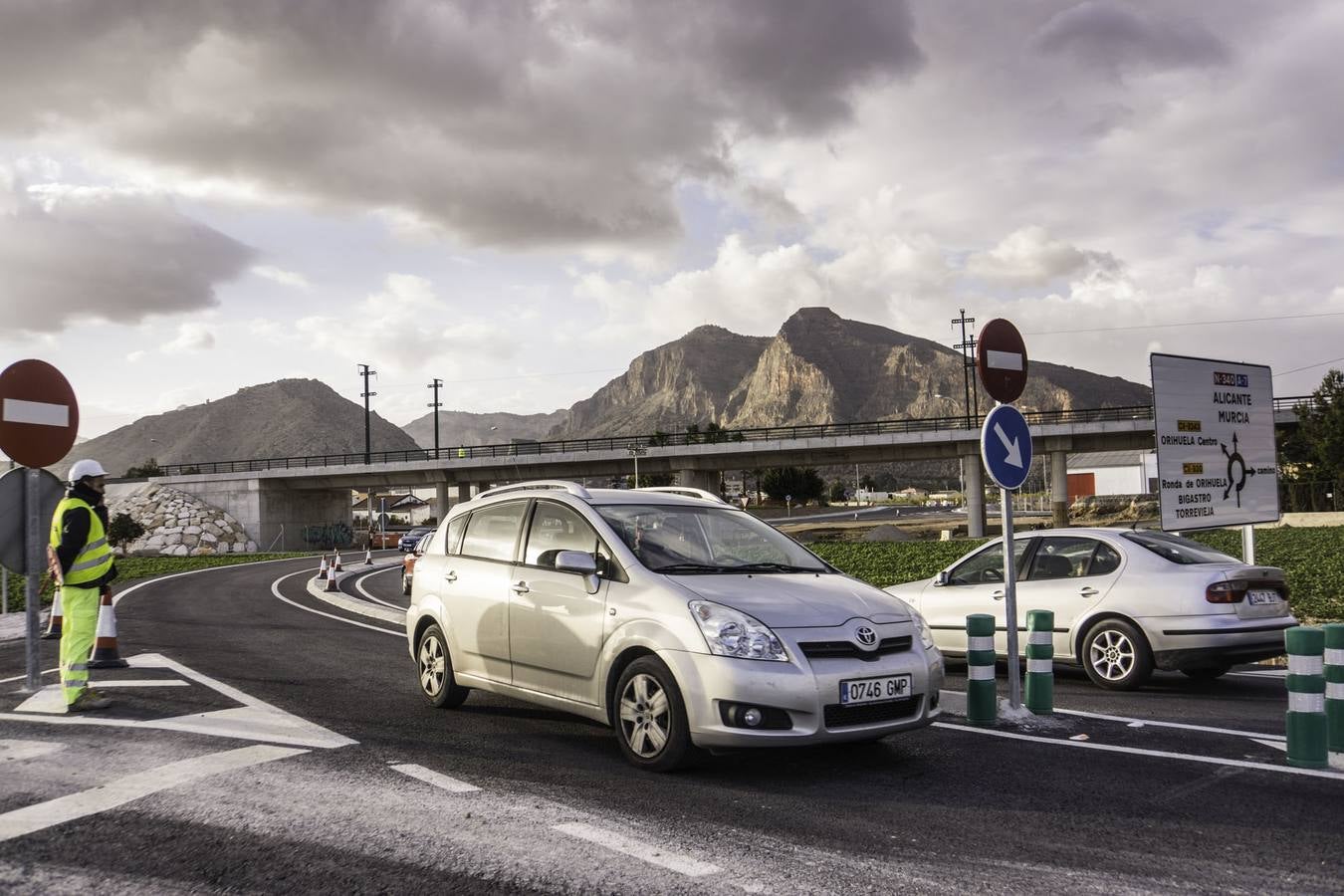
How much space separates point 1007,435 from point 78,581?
7095 millimetres

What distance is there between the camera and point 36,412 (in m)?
8.26

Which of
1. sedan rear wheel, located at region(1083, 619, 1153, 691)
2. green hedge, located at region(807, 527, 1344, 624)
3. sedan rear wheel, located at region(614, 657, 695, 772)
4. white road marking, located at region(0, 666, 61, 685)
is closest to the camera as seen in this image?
sedan rear wheel, located at region(614, 657, 695, 772)

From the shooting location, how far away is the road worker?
7.67 metres

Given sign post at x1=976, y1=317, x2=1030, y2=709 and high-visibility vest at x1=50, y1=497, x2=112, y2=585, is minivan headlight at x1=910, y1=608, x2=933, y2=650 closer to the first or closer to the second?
sign post at x1=976, y1=317, x2=1030, y2=709

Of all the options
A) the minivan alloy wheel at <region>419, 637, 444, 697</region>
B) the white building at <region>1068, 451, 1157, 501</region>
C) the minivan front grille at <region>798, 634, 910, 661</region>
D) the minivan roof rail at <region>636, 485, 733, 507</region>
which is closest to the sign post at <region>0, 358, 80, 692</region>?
the minivan alloy wheel at <region>419, 637, 444, 697</region>

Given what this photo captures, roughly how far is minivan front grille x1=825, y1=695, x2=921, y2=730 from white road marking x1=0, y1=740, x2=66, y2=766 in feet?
15.6

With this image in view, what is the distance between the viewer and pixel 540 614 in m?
6.77

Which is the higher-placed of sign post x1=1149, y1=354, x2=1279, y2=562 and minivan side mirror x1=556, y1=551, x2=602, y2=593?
sign post x1=1149, y1=354, x2=1279, y2=562

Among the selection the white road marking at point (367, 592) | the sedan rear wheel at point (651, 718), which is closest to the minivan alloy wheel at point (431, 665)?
the sedan rear wheel at point (651, 718)

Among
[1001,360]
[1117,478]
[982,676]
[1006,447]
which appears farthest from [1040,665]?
[1117,478]

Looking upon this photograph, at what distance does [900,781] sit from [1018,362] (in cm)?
403

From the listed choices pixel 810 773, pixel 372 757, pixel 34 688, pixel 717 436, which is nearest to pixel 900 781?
pixel 810 773

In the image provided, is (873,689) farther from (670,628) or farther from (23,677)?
(23,677)

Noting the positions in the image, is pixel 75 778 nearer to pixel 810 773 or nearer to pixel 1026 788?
pixel 810 773
